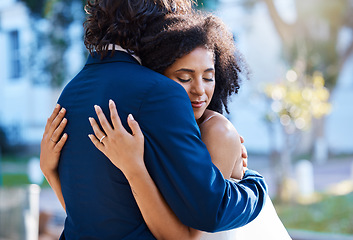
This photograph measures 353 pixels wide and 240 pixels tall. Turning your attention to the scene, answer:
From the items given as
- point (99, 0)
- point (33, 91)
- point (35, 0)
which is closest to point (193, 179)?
point (99, 0)

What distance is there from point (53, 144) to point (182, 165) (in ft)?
1.82

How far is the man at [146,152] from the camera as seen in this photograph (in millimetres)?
1405

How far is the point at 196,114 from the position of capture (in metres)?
1.78

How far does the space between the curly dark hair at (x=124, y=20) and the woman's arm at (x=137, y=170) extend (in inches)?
10.3

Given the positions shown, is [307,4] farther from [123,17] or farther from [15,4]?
[123,17]

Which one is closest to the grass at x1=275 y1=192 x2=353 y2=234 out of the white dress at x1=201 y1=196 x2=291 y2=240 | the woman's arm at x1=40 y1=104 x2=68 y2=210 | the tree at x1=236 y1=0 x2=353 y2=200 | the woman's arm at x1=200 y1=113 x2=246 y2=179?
the tree at x1=236 y1=0 x2=353 y2=200

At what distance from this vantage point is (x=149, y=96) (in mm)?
1442

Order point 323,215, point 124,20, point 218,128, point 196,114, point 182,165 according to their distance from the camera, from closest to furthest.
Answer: point 182,165 → point 124,20 → point 218,128 → point 196,114 → point 323,215

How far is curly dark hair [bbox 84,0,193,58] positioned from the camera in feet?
5.20

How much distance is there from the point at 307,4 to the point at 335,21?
956 mm

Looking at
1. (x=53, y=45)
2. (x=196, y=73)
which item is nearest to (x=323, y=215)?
(x=196, y=73)

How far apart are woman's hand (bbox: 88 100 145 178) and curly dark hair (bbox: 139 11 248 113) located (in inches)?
11.4

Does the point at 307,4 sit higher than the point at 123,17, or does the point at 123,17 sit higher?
the point at 307,4

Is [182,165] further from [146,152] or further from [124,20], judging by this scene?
[124,20]
